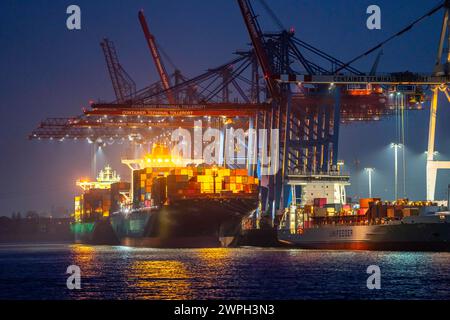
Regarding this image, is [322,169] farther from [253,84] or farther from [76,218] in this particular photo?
[76,218]

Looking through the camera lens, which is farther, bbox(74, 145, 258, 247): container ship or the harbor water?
bbox(74, 145, 258, 247): container ship

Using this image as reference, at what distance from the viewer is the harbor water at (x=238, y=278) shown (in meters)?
44.7

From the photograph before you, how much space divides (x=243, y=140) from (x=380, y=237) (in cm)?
4789

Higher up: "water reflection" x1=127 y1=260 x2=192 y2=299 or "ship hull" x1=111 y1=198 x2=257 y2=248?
"ship hull" x1=111 y1=198 x2=257 y2=248

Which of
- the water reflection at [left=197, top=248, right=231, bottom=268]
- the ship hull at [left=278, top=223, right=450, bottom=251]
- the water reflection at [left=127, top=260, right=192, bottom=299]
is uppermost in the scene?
the ship hull at [left=278, top=223, right=450, bottom=251]

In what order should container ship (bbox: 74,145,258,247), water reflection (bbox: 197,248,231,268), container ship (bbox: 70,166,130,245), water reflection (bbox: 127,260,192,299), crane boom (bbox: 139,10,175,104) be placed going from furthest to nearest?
crane boom (bbox: 139,10,175,104), container ship (bbox: 70,166,130,245), container ship (bbox: 74,145,258,247), water reflection (bbox: 197,248,231,268), water reflection (bbox: 127,260,192,299)

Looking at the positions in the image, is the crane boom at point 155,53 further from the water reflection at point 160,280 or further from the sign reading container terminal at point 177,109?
the water reflection at point 160,280

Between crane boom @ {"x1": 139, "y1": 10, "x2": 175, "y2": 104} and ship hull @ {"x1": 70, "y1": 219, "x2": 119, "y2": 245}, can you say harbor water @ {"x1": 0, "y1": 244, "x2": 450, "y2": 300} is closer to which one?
ship hull @ {"x1": 70, "y1": 219, "x2": 119, "y2": 245}

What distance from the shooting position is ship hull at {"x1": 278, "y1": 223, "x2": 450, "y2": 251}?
72.3 m

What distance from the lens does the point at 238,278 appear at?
Result: 52625mm

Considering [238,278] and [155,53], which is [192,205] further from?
[155,53]

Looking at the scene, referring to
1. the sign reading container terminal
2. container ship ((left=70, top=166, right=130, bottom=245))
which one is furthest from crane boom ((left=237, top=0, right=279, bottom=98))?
container ship ((left=70, top=166, right=130, bottom=245))

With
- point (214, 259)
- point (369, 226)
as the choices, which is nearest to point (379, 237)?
point (369, 226)
